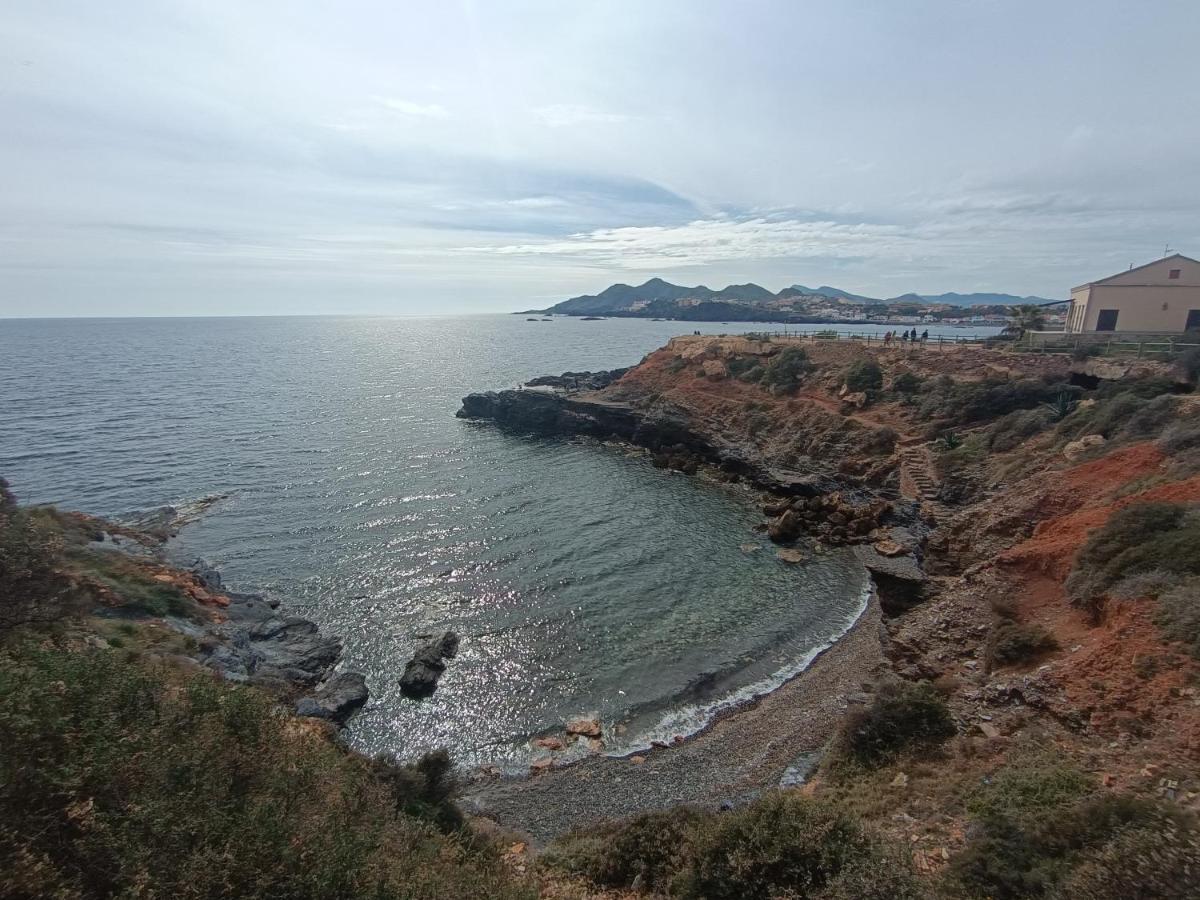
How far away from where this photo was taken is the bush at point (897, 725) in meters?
12.4

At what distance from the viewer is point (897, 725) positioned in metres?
12.6

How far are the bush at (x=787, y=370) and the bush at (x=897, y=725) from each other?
125 ft

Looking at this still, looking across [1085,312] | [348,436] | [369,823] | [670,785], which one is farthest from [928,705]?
[348,436]

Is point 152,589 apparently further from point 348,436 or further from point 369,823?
point 348,436

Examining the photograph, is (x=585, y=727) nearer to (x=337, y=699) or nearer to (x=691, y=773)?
(x=691, y=773)

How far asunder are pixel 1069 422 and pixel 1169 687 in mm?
22578

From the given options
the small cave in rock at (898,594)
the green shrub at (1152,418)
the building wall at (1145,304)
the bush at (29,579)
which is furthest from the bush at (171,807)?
the building wall at (1145,304)

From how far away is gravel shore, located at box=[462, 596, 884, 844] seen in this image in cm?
1453

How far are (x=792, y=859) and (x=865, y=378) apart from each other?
1653 inches

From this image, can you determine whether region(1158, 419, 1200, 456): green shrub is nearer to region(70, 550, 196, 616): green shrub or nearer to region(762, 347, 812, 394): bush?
region(762, 347, 812, 394): bush

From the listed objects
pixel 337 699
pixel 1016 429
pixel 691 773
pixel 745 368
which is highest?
pixel 745 368

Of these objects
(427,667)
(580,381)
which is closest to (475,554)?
(427,667)

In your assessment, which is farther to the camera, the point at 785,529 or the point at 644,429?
the point at 644,429

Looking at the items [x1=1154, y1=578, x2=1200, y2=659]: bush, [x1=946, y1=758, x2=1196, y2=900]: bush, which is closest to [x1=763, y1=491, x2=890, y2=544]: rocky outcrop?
[x1=1154, y1=578, x2=1200, y2=659]: bush
